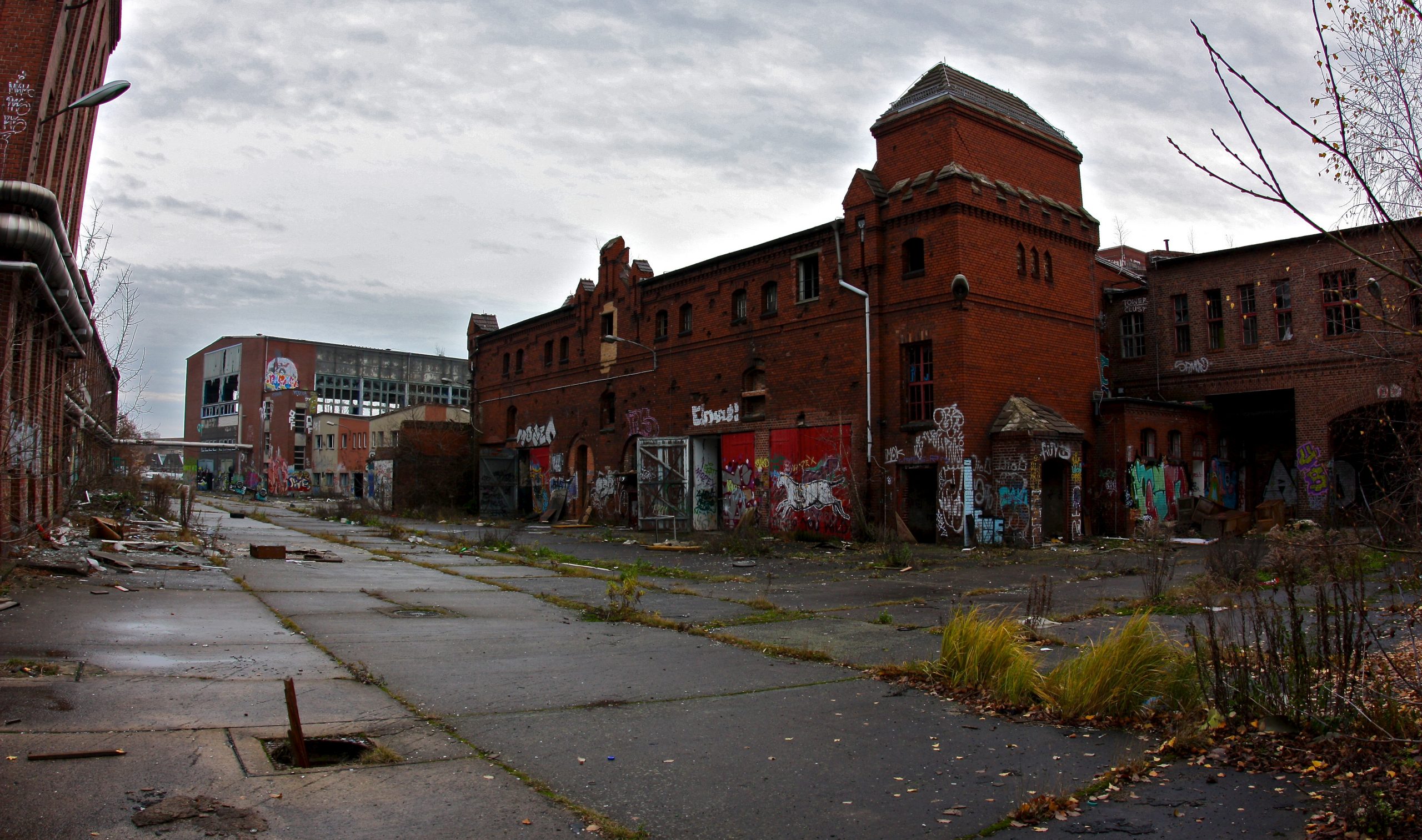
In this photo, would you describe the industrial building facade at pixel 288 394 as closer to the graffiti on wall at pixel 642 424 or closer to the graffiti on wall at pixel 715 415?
the graffiti on wall at pixel 642 424

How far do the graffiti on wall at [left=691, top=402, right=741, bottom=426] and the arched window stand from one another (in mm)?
6973

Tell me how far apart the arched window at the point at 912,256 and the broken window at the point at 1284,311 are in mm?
11119

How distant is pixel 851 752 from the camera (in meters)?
5.06

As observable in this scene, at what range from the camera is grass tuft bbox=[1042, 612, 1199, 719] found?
5488 millimetres

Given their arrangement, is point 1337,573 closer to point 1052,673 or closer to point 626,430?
point 1052,673

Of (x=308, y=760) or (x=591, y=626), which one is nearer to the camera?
(x=308, y=760)

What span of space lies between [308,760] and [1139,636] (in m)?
5.07

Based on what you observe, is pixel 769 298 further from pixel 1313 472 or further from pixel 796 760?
pixel 796 760

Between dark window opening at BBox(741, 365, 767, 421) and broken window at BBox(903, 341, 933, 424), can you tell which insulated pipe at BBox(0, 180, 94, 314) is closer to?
dark window opening at BBox(741, 365, 767, 421)

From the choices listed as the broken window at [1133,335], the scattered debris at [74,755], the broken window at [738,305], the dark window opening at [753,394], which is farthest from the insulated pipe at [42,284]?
the broken window at [1133,335]

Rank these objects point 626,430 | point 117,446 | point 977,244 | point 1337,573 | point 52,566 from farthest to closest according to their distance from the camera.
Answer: point 626,430 → point 117,446 → point 977,244 → point 52,566 → point 1337,573

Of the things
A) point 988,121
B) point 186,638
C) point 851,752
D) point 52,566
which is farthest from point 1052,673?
point 988,121

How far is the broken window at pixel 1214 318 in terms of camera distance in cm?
2725

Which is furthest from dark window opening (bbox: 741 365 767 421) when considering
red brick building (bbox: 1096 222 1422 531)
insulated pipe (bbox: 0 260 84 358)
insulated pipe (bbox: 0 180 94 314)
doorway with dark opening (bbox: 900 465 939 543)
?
insulated pipe (bbox: 0 180 94 314)
